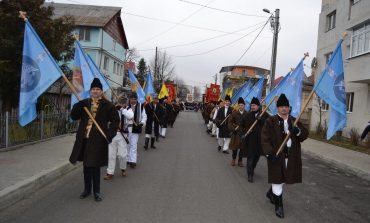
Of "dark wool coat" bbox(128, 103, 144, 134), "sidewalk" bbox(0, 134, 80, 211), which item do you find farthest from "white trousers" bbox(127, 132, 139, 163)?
Result: "sidewalk" bbox(0, 134, 80, 211)

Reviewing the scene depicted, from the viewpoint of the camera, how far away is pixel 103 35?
39.5m

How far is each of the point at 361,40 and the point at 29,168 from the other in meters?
18.3

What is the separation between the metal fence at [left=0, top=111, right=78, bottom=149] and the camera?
424 inches

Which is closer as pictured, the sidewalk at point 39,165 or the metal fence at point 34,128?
the sidewalk at point 39,165

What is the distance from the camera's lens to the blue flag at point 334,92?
768 cm

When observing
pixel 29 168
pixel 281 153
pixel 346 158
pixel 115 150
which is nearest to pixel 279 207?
pixel 281 153

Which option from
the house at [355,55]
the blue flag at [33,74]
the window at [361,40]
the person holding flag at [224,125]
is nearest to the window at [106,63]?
the house at [355,55]

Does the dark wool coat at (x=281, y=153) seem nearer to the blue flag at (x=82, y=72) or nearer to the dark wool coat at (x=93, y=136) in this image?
the dark wool coat at (x=93, y=136)

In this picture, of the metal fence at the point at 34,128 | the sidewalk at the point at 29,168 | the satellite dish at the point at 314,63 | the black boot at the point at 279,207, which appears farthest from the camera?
the satellite dish at the point at 314,63

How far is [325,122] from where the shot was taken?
84.4ft

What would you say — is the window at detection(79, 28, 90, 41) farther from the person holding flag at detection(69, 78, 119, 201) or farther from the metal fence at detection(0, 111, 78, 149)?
the person holding flag at detection(69, 78, 119, 201)

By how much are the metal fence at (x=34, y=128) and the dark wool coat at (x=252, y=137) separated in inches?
237

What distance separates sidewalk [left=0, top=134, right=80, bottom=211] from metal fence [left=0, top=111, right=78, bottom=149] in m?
0.29

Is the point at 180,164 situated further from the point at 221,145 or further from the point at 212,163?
the point at 221,145
